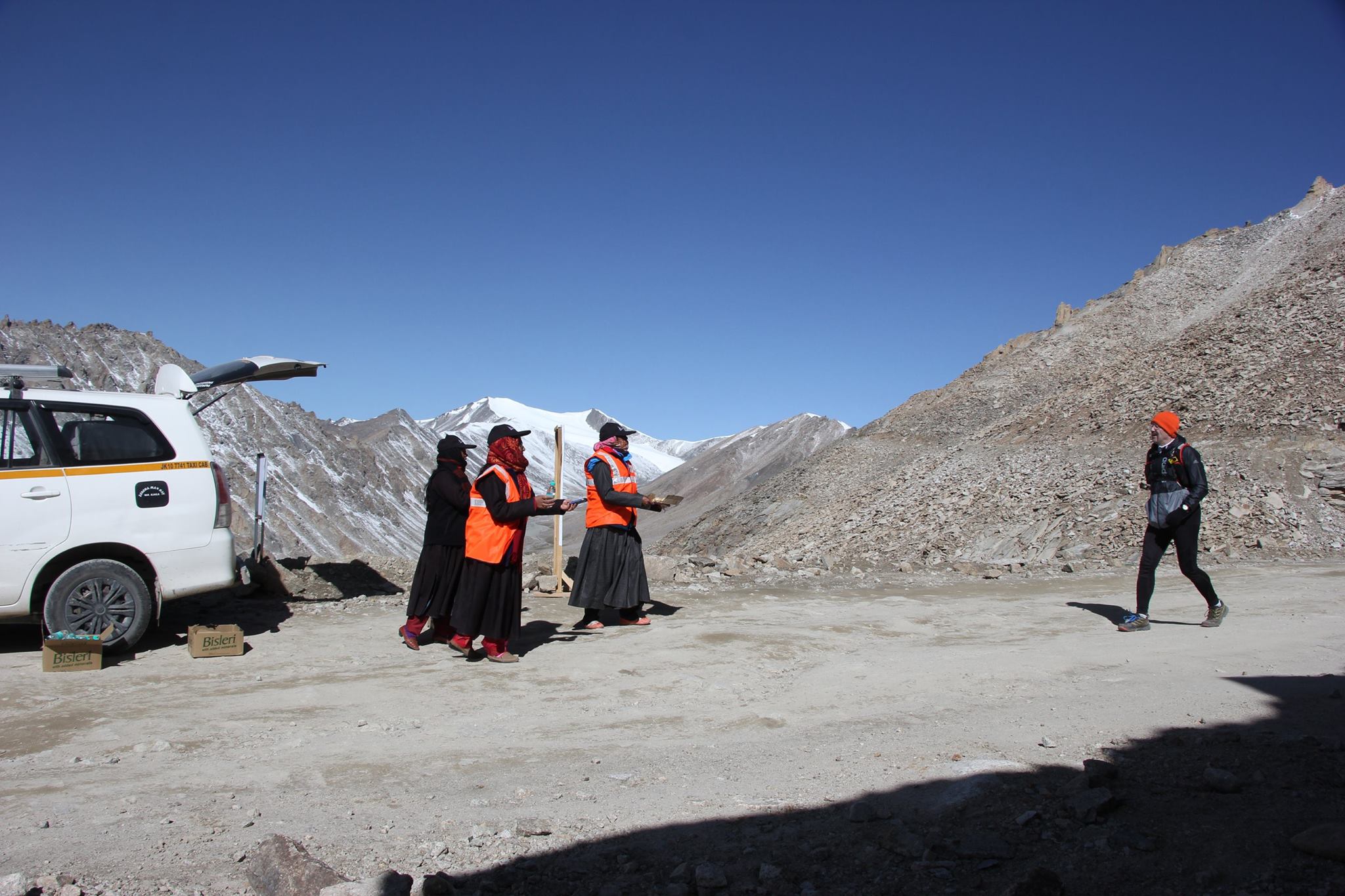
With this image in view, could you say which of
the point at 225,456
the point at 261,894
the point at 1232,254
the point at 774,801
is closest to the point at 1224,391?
the point at 774,801

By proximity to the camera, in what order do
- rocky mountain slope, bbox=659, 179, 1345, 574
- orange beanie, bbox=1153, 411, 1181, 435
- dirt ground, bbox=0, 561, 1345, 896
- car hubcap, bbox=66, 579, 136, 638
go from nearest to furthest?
dirt ground, bbox=0, 561, 1345, 896
car hubcap, bbox=66, 579, 136, 638
orange beanie, bbox=1153, 411, 1181, 435
rocky mountain slope, bbox=659, 179, 1345, 574

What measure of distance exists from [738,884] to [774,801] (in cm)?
77

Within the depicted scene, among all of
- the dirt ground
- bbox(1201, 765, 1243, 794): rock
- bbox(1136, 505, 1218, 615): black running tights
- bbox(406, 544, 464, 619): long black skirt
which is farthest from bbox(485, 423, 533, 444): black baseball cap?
bbox(1136, 505, 1218, 615): black running tights

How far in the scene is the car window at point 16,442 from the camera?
5938 mm

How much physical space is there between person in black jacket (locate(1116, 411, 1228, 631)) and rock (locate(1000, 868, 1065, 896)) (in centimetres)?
543

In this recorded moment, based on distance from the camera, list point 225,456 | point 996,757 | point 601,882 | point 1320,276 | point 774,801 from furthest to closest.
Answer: point 225,456, point 1320,276, point 996,757, point 774,801, point 601,882

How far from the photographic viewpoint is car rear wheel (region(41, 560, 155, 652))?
19.6 ft

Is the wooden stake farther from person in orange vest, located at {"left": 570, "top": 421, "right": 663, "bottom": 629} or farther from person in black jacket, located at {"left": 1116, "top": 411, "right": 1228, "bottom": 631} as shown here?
person in black jacket, located at {"left": 1116, "top": 411, "right": 1228, "bottom": 631}

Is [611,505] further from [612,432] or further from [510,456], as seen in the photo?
[510,456]

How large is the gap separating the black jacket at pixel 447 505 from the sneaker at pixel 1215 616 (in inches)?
245

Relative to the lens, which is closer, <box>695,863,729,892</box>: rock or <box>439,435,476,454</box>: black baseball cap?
<box>695,863,729,892</box>: rock

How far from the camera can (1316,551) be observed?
1219 centimetres

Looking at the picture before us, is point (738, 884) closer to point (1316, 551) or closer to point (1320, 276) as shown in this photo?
point (1316, 551)

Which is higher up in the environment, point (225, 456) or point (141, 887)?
point (225, 456)
